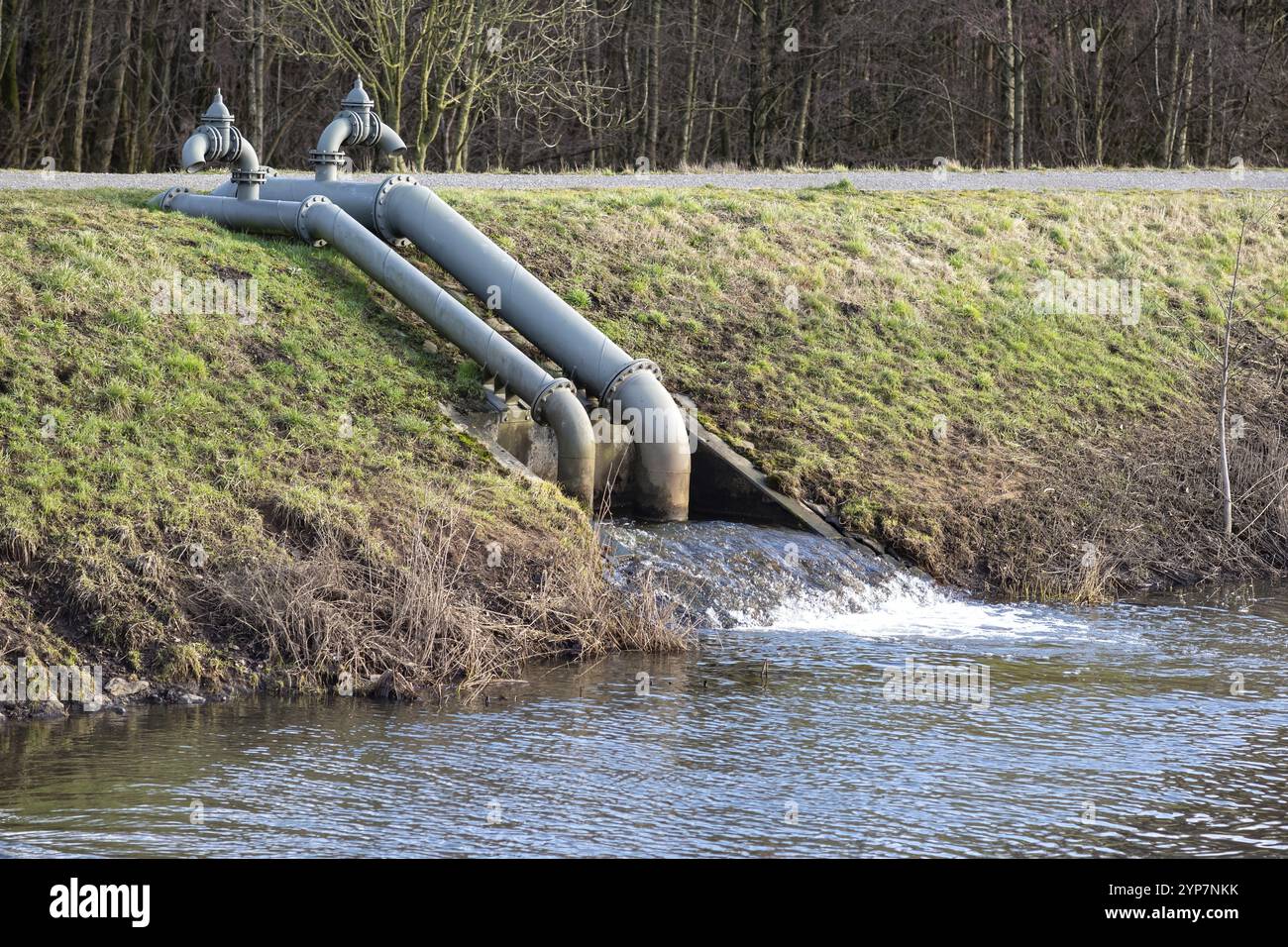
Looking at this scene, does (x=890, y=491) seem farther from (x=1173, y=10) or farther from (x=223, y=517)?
(x=1173, y=10)

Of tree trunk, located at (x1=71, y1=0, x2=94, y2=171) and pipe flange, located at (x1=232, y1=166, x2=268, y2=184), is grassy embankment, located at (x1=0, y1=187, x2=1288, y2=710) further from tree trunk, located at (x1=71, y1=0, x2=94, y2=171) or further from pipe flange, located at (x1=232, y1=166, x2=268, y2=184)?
tree trunk, located at (x1=71, y1=0, x2=94, y2=171)

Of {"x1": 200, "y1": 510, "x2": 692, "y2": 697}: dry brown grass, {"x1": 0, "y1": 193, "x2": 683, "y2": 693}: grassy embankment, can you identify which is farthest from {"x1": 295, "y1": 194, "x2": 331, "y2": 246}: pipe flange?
{"x1": 200, "y1": 510, "x2": 692, "y2": 697}: dry brown grass

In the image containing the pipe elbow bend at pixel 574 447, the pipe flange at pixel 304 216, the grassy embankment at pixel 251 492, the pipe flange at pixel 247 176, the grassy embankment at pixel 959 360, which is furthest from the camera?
the pipe flange at pixel 247 176

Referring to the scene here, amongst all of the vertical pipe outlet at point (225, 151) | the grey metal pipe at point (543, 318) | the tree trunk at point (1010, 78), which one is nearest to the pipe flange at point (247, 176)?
the vertical pipe outlet at point (225, 151)

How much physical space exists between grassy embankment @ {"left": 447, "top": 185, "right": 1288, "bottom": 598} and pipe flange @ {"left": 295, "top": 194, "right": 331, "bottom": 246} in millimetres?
2424

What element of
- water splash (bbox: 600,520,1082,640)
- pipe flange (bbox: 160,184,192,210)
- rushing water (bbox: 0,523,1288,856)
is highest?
pipe flange (bbox: 160,184,192,210)

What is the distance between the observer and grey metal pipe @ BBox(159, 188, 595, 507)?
1648 centimetres

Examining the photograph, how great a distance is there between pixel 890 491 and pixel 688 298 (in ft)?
13.4

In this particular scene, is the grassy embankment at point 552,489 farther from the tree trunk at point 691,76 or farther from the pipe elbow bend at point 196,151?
the tree trunk at point 691,76

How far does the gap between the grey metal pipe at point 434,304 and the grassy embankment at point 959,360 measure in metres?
2.17

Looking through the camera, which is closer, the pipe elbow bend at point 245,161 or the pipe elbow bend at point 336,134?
the pipe elbow bend at point 245,161

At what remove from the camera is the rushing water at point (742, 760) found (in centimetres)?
930
